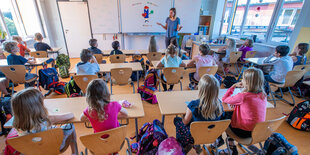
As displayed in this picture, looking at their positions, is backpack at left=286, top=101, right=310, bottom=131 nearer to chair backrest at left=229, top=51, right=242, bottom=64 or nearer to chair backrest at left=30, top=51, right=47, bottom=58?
chair backrest at left=229, top=51, right=242, bottom=64

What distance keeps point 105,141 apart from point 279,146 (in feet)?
5.97

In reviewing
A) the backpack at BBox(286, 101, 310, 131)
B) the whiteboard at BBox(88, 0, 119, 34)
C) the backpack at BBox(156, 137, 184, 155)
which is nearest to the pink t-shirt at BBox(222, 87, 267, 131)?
the backpack at BBox(156, 137, 184, 155)

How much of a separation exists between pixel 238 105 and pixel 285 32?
4.61 m

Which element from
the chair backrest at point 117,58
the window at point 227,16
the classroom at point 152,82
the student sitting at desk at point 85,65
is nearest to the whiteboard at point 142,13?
the classroom at point 152,82

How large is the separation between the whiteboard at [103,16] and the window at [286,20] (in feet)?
17.9

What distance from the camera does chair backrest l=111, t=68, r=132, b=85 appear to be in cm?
264

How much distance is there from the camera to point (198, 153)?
74.3 inches

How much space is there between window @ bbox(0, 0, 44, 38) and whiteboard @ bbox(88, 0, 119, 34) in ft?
6.62

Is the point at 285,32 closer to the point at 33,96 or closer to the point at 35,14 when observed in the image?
the point at 33,96

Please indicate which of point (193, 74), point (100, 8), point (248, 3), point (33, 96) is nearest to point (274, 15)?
point (248, 3)

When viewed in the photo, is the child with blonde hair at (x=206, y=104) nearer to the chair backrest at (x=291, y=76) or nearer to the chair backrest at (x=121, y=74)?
the chair backrest at (x=121, y=74)

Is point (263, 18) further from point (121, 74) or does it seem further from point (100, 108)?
point (100, 108)

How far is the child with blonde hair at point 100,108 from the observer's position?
130 centimetres

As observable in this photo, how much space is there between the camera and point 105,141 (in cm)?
122
